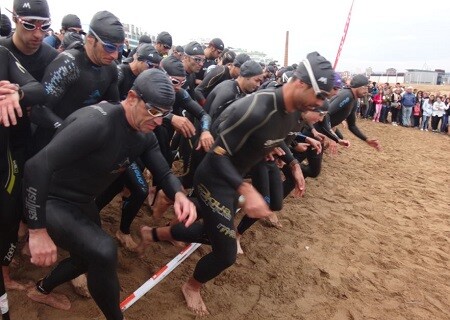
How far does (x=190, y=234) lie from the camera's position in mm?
3479

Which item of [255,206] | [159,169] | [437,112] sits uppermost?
[159,169]

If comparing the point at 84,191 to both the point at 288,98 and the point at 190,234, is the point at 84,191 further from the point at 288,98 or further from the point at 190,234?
the point at 288,98

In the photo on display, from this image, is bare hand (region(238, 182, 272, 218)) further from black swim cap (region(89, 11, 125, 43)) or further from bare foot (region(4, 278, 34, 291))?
bare foot (region(4, 278, 34, 291))

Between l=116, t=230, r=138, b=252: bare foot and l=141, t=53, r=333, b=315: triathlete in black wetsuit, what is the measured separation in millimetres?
848

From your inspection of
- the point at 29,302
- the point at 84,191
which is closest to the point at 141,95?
the point at 84,191

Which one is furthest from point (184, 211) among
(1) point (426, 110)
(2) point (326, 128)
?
(1) point (426, 110)

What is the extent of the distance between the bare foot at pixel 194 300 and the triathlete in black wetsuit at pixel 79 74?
1.89 meters

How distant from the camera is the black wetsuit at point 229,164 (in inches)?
118

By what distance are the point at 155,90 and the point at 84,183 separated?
857mm

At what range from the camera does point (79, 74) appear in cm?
332

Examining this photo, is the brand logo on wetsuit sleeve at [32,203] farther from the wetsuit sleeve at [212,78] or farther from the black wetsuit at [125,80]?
the wetsuit sleeve at [212,78]

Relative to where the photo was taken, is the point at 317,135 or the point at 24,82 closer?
the point at 24,82

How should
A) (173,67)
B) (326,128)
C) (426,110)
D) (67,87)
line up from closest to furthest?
(67,87), (173,67), (326,128), (426,110)

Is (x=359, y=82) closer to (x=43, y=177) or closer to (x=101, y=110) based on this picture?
(x=101, y=110)
